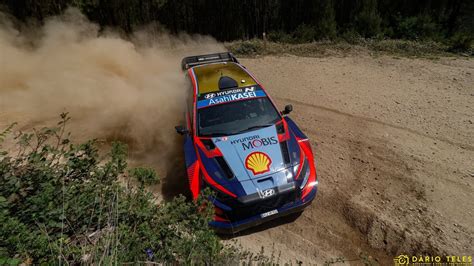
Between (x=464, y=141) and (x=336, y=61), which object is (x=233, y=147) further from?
(x=336, y=61)

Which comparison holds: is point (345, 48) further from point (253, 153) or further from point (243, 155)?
point (243, 155)

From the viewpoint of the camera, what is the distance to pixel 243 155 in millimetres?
4609

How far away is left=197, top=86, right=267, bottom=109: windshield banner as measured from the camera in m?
5.46

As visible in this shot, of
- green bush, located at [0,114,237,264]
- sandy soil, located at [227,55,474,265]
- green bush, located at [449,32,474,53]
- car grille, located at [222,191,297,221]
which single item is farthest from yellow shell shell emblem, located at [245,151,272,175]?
green bush, located at [449,32,474,53]

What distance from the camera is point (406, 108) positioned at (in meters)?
7.60

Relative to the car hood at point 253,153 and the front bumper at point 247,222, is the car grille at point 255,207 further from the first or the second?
the car hood at point 253,153

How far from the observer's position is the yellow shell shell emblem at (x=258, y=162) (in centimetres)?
440

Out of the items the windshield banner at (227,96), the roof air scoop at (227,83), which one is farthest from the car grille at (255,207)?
the roof air scoop at (227,83)

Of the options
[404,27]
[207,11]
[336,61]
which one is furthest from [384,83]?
[207,11]

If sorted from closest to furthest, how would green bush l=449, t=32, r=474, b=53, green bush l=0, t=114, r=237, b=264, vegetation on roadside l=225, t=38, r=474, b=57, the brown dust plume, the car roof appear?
green bush l=0, t=114, r=237, b=264 → the car roof → the brown dust plume → green bush l=449, t=32, r=474, b=53 → vegetation on roadside l=225, t=38, r=474, b=57

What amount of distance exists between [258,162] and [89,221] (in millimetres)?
2572

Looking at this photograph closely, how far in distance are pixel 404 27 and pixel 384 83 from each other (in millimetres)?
5947

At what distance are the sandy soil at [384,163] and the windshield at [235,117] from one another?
1738 millimetres

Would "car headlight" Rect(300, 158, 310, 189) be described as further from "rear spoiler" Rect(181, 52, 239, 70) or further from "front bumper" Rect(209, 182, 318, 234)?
"rear spoiler" Rect(181, 52, 239, 70)
